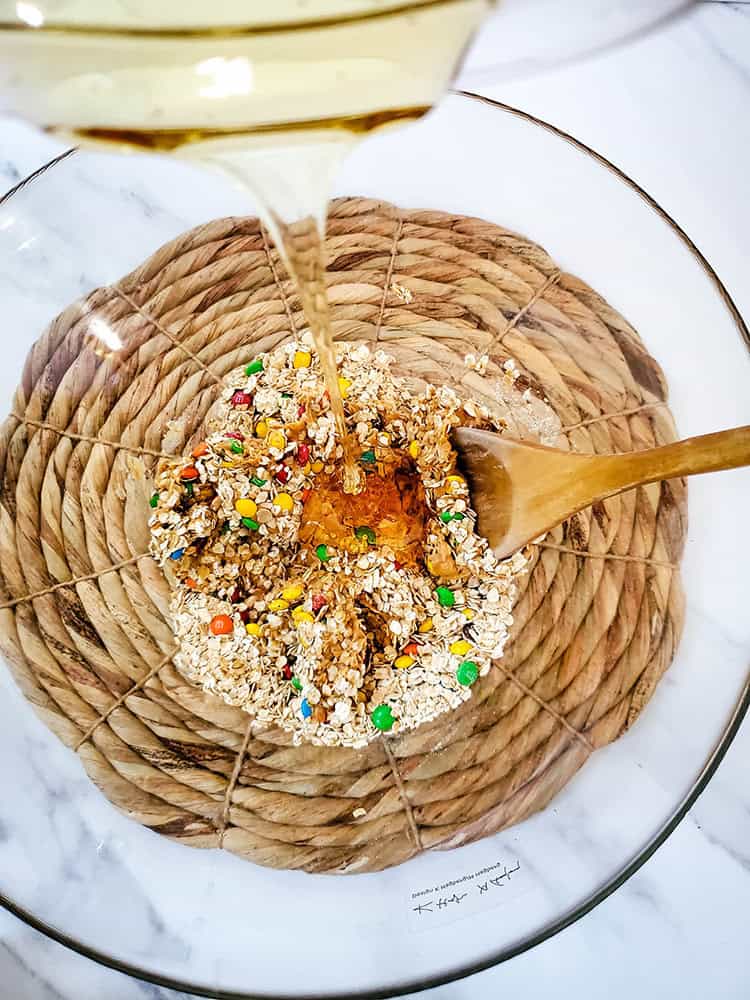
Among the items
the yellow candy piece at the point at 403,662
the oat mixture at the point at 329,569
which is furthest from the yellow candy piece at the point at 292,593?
the yellow candy piece at the point at 403,662

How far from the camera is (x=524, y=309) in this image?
0.83m

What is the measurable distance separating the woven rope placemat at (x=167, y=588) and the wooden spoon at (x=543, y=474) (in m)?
0.08

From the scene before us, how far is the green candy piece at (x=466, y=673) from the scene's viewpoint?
29.8 inches

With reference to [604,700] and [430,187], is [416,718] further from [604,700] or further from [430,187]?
[430,187]

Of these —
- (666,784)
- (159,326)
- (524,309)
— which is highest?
(159,326)

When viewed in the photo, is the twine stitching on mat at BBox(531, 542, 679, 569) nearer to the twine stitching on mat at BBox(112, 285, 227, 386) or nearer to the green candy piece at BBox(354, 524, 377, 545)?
the green candy piece at BBox(354, 524, 377, 545)

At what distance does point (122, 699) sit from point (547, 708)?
1.36ft

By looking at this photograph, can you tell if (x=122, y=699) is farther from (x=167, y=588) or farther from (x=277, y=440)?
(x=277, y=440)

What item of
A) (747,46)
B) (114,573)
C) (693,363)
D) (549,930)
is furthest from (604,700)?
(747,46)

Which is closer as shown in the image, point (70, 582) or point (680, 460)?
point (680, 460)

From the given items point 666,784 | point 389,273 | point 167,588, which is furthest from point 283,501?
point 666,784

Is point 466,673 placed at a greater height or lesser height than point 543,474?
lesser

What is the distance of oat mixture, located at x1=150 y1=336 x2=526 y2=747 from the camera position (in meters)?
0.75

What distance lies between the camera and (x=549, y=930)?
28.1 inches
